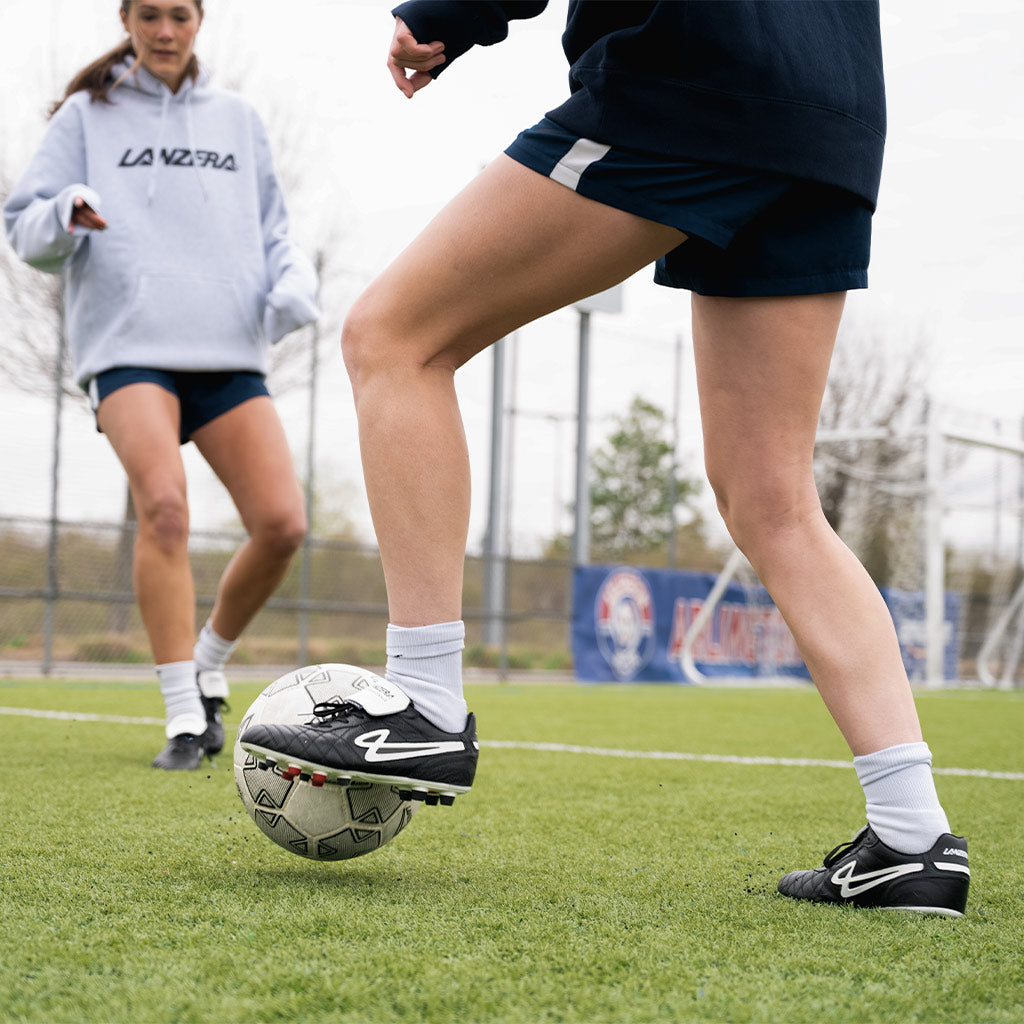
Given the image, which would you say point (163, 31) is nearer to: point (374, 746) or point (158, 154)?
point (158, 154)

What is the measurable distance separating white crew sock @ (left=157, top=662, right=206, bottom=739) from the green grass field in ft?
0.51

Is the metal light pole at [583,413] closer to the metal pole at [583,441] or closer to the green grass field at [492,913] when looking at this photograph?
the metal pole at [583,441]

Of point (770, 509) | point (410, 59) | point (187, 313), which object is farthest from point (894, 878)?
point (187, 313)

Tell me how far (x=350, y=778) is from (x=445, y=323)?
2.40ft

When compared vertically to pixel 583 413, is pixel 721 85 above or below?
below

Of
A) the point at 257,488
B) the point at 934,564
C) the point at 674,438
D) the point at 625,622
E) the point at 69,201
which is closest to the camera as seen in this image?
the point at 69,201

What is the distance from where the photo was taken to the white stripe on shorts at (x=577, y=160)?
190cm

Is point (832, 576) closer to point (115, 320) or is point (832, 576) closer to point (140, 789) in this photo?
point (140, 789)

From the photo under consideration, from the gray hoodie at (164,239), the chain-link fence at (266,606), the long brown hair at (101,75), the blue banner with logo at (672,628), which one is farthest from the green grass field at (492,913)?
the blue banner with logo at (672,628)

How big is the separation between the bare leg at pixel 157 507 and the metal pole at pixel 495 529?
11.1m

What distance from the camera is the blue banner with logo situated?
14117mm

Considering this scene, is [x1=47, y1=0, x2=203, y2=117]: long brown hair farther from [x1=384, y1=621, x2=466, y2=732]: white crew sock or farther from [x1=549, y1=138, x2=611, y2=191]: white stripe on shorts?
[x1=384, y1=621, x2=466, y2=732]: white crew sock

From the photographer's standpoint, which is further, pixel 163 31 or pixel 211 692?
pixel 211 692

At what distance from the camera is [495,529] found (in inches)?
653
